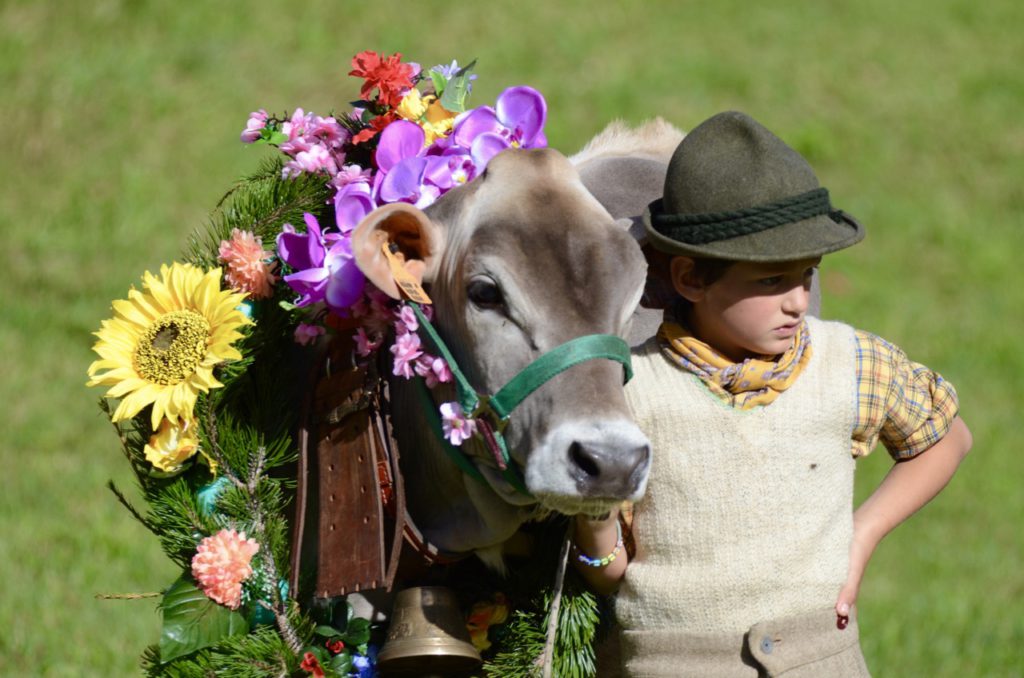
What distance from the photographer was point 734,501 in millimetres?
3062

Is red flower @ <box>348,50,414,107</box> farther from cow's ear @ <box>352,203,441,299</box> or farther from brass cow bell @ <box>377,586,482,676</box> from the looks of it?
brass cow bell @ <box>377,586,482,676</box>

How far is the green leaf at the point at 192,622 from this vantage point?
3.20 meters

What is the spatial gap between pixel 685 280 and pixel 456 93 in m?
0.79

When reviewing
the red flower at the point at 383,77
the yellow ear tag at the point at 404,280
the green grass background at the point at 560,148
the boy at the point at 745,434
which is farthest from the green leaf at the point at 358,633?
the green grass background at the point at 560,148

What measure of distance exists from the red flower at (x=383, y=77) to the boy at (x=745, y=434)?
2.41 feet

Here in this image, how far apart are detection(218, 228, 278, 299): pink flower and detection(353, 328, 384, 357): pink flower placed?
1.01 ft

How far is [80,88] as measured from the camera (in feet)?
29.3

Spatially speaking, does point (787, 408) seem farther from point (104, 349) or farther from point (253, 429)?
point (104, 349)

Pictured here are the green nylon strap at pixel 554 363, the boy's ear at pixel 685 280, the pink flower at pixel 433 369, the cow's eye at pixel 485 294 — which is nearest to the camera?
the green nylon strap at pixel 554 363

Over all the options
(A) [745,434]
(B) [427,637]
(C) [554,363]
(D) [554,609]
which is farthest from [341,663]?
(A) [745,434]

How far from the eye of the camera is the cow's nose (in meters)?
2.67

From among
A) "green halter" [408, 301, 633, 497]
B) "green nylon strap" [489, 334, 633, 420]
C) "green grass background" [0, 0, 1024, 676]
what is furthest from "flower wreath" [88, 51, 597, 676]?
"green grass background" [0, 0, 1024, 676]

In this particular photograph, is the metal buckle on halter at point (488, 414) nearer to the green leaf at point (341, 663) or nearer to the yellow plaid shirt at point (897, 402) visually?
the green leaf at point (341, 663)

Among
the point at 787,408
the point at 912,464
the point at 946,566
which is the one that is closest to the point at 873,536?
the point at 912,464
